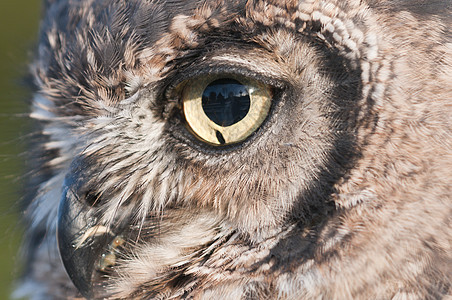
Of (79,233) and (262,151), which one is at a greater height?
(262,151)

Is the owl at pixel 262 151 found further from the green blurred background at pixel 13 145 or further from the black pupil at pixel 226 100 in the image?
the green blurred background at pixel 13 145

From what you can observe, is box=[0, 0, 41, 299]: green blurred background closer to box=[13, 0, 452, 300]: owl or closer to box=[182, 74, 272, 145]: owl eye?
box=[13, 0, 452, 300]: owl

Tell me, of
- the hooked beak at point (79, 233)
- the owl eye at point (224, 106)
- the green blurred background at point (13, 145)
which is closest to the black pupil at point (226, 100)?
the owl eye at point (224, 106)

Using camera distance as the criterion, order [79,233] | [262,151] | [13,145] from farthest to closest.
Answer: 1. [13,145]
2. [79,233]
3. [262,151]

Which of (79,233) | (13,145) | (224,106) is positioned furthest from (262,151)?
(13,145)

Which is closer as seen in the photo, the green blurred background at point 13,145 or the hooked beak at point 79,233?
the hooked beak at point 79,233

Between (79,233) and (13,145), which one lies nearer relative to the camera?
(79,233)

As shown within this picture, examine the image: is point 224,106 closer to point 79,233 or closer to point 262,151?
point 262,151

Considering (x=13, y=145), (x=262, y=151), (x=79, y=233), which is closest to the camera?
(x=262, y=151)
